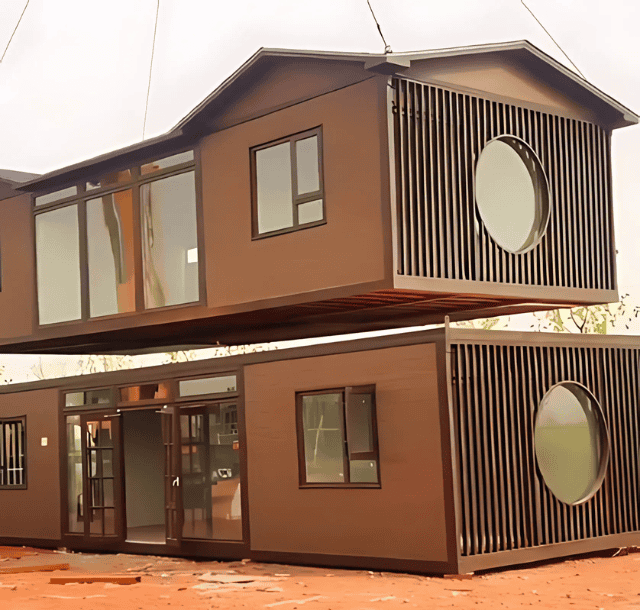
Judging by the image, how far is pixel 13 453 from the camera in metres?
21.7

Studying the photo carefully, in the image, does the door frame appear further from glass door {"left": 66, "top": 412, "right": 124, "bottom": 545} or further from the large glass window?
the large glass window

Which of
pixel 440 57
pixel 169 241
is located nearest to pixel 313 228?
pixel 440 57

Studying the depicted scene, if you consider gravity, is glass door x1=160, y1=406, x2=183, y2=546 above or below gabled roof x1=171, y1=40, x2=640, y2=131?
below

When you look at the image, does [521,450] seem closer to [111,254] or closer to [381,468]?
[381,468]

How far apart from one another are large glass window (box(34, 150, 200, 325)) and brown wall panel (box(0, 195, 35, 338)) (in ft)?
1.02

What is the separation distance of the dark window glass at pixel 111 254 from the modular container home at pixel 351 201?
30 mm

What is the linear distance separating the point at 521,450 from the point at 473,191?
3.47m

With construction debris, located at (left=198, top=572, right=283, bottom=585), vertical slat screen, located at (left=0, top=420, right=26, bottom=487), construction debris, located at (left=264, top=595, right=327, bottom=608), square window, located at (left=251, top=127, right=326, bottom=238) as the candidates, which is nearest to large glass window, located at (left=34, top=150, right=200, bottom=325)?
square window, located at (left=251, top=127, right=326, bottom=238)

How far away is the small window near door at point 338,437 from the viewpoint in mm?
14742

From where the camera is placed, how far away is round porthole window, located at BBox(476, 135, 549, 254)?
51.5ft

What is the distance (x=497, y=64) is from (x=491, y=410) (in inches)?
191

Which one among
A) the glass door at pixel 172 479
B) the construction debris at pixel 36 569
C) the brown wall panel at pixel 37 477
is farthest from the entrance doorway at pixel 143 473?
the construction debris at pixel 36 569

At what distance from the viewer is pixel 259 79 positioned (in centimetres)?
1634

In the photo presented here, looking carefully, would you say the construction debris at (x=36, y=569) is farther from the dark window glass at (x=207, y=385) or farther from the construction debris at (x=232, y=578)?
the dark window glass at (x=207, y=385)
